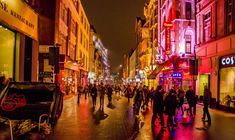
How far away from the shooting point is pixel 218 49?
2956 centimetres

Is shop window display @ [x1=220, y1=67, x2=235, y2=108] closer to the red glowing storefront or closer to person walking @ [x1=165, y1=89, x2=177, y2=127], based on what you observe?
person walking @ [x1=165, y1=89, x2=177, y2=127]

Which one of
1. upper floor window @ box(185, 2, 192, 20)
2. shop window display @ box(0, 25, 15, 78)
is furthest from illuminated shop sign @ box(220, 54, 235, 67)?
shop window display @ box(0, 25, 15, 78)

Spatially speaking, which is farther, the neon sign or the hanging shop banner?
the hanging shop banner

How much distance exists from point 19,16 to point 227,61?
16.7 metres

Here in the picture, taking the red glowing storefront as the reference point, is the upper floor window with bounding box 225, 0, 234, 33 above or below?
above

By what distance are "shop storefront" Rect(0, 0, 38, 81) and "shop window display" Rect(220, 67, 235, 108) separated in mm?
14555

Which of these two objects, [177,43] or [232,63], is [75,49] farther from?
[232,63]

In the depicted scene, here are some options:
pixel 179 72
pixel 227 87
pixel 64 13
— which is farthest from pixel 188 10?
pixel 227 87

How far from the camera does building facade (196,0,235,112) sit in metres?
27.1

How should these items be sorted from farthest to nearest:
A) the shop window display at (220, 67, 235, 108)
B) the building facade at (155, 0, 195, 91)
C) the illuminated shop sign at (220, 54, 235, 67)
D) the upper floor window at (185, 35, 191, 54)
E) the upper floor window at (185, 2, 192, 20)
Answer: the upper floor window at (185, 2, 192, 20)
the upper floor window at (185, 35, 191, 54)
the building facade at (155, 0, 195, 91)
the shop window display at (220, 67, 235, 108)
the illuminated shop sign at (220, 54, 235, 67)

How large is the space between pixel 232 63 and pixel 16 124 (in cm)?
2084

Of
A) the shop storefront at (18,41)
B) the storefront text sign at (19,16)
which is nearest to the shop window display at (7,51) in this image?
the shop storefront at (18,41)

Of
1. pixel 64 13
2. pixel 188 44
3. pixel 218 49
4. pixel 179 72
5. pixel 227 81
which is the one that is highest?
pixel 64 13

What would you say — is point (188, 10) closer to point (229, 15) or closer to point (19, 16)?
point (229, 15)
